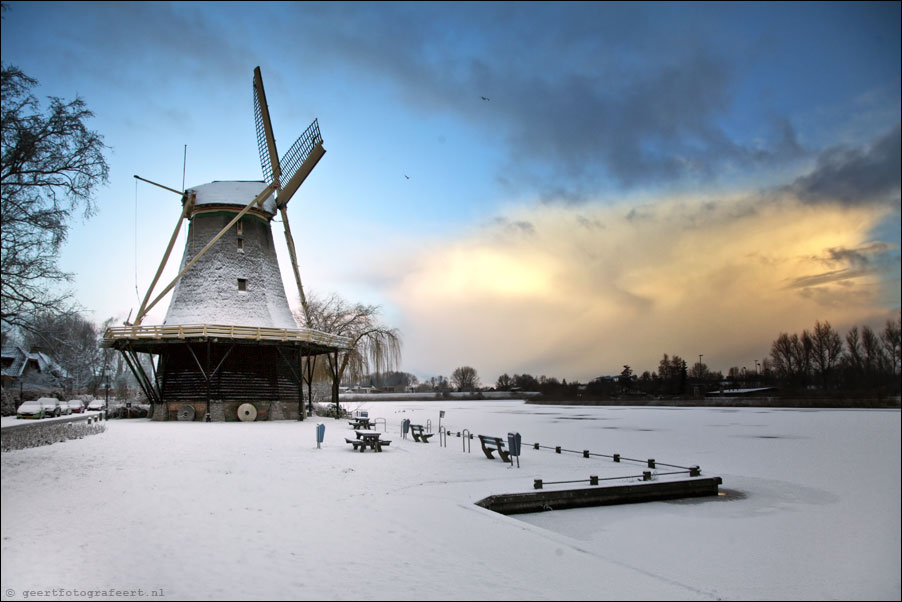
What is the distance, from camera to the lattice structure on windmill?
76.3 feet

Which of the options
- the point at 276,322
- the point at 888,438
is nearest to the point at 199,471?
the point at 276,322

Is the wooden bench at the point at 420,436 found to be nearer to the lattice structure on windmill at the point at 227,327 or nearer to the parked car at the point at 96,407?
the lattice structure on windmill at the point at 227,327

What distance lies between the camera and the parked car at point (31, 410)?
17.6ft

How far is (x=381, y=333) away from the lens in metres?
38.7

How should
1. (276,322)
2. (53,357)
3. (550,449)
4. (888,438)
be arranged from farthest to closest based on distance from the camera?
(276,322), (888,438), (550,449), (53,357)

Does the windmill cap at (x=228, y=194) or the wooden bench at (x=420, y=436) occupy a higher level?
the windmill cap at (x=228, y=194)

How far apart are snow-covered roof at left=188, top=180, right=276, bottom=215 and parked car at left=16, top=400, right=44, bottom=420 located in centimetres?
1988

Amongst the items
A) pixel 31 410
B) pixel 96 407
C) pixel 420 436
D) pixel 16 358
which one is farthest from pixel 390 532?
pixel 96 407

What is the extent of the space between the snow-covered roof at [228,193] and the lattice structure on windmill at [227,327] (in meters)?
0.05

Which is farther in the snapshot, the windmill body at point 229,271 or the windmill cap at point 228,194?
the windmill cap at point 228,194

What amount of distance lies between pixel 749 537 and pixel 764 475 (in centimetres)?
672

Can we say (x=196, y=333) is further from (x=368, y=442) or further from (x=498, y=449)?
(x=498, y=449)

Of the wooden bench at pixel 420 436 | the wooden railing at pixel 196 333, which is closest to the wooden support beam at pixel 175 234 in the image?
the wooden railing at pixel 196 333

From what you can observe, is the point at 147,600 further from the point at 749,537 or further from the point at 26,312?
the point at 749,537
